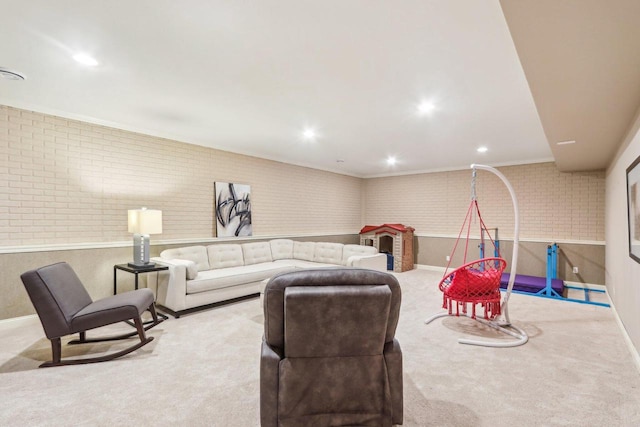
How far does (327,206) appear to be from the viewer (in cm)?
778

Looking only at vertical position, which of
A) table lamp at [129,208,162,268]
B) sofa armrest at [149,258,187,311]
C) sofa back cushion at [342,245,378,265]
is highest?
table lamp at [129,208,162,268]

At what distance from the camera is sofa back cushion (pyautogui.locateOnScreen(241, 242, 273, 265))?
17.7 ft

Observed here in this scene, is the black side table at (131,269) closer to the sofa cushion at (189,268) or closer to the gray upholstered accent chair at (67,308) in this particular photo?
the sofa cushion at (189,268)

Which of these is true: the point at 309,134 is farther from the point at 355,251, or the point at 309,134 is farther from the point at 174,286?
the point at 174,286

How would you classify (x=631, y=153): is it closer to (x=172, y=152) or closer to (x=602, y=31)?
(x=602, y=31)

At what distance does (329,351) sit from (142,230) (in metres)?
3.36

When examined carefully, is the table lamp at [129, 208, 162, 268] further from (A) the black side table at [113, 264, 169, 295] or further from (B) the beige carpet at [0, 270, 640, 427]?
(B) the beige carpet at [0, 270, 640, 427]

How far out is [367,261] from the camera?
5.11 metres

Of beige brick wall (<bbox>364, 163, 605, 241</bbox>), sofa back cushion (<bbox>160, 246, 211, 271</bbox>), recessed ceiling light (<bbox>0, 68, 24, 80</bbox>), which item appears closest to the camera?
recessed ceiling light (<bbox>0, 68, 24, 80</bbox>)

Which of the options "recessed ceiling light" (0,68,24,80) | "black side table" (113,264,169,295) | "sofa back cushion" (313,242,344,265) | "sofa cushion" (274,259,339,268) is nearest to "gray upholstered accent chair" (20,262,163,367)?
"black side table" (113,264,169,295)

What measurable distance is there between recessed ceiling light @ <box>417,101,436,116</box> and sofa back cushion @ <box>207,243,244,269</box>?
352 cm

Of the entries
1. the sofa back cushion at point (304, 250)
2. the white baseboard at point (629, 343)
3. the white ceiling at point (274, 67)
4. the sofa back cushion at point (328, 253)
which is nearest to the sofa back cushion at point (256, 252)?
the sofa back cushion at point (304, 250)

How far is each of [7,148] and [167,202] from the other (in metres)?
1.84

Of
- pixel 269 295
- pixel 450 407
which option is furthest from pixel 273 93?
pixel 450 407
